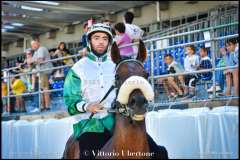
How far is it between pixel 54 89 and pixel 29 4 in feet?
21.7

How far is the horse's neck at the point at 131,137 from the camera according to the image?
3.83 m

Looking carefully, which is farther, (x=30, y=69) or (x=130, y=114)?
(x=30, y=69)

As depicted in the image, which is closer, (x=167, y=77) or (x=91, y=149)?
(x=91, y=149)

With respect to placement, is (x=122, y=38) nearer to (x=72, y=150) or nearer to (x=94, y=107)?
(x=72, y=150)

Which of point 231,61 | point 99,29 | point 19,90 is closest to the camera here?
point 99,29

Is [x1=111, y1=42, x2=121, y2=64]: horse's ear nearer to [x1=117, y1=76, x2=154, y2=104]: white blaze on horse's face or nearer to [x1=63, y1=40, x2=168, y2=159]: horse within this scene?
[x1=63, y1=40, x2=168, y2=159]: horse

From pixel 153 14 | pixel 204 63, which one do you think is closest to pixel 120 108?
pixel 204 63

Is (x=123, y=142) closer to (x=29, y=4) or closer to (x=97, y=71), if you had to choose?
(x=97, y=71)

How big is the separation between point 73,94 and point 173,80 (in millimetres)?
3601

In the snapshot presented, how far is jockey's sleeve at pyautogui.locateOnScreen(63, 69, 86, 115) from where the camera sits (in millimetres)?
4020

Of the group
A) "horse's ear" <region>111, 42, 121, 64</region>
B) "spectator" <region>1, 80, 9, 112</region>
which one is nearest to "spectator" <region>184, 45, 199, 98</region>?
"horse's ear" <region>111, 42, 121, 64</region>

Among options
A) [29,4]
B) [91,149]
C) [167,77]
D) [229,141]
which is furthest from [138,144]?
[29,4]

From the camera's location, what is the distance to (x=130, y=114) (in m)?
3.74

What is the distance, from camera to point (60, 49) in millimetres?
10398
